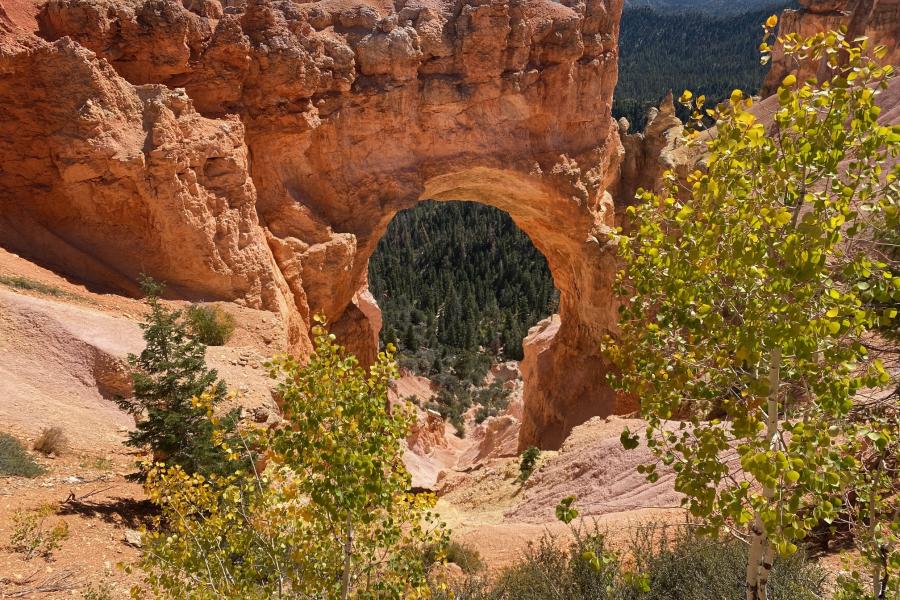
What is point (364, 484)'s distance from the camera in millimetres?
4387

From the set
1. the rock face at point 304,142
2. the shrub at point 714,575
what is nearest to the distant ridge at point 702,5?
the rock face at point 304,142

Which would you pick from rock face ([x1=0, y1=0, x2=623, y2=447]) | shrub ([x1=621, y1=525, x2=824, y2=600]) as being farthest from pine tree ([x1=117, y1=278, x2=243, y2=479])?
shrub ([x1=621, y1=525, x2=824, y2=600])

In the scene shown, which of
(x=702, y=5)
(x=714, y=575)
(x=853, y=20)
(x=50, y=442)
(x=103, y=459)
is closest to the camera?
(x=714, y=575)

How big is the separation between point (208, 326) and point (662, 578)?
33.4 ft

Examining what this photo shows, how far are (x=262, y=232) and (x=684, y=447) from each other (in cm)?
1423

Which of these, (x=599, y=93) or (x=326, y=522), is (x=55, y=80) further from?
(x=599, y=93)

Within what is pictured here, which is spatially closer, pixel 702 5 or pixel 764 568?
pixel 764 568

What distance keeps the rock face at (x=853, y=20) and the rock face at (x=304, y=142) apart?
47.0ft

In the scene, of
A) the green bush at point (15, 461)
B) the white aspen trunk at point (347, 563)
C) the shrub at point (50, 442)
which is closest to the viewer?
the white aspen trunk at point (347, 563)

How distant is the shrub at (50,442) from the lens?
32.9ft

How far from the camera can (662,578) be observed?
24.8 ft

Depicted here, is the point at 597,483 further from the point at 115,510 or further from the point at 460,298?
the point at 460,298

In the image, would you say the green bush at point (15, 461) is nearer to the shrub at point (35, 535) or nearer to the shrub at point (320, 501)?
the shrub at point (35, 535)

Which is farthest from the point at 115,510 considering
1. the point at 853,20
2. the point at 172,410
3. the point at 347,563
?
the point at 853,20
